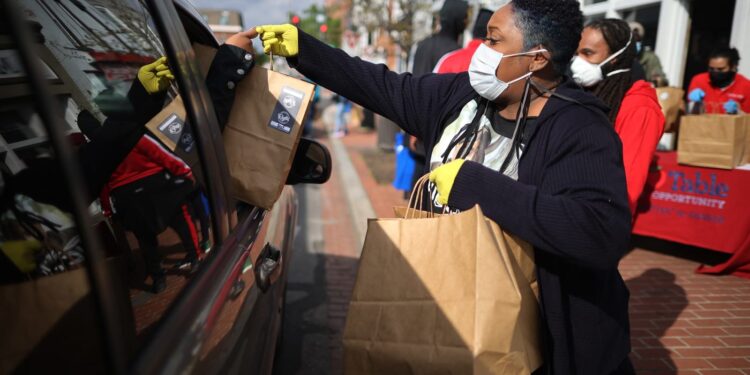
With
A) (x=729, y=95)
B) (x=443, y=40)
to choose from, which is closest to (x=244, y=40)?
(x=443, y=40)

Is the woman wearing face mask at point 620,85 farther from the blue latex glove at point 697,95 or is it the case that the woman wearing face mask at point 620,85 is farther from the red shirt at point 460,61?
the blue latex glove at point 697,95

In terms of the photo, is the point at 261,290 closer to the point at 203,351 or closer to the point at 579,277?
the point at 203,351

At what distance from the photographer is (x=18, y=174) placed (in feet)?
3.75

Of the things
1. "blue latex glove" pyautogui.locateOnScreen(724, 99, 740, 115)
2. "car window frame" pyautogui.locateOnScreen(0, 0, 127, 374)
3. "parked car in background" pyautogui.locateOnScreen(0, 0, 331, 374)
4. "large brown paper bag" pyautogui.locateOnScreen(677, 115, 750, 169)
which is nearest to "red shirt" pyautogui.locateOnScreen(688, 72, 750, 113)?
"blue latex glove" pyautogui.locateOnScreen(724, 99, 740, 115)

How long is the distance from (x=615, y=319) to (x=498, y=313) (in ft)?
1.73

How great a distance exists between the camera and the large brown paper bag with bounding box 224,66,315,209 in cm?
187

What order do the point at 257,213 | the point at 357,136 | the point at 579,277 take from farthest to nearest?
the point at 357,136 < the point at 257,213 < the point at 579,277

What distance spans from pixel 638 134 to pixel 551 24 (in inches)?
43.9

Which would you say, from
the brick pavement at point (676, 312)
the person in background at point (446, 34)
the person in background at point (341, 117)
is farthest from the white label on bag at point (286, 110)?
the person in background at point (341, 117)

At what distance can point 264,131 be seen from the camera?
1.88 meters

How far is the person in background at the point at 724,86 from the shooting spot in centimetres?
547

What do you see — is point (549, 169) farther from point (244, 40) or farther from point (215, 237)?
point (244, 40)

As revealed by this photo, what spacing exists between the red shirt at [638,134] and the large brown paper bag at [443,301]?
3.93 ft

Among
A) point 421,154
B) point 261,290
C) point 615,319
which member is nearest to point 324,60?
point 261,290
